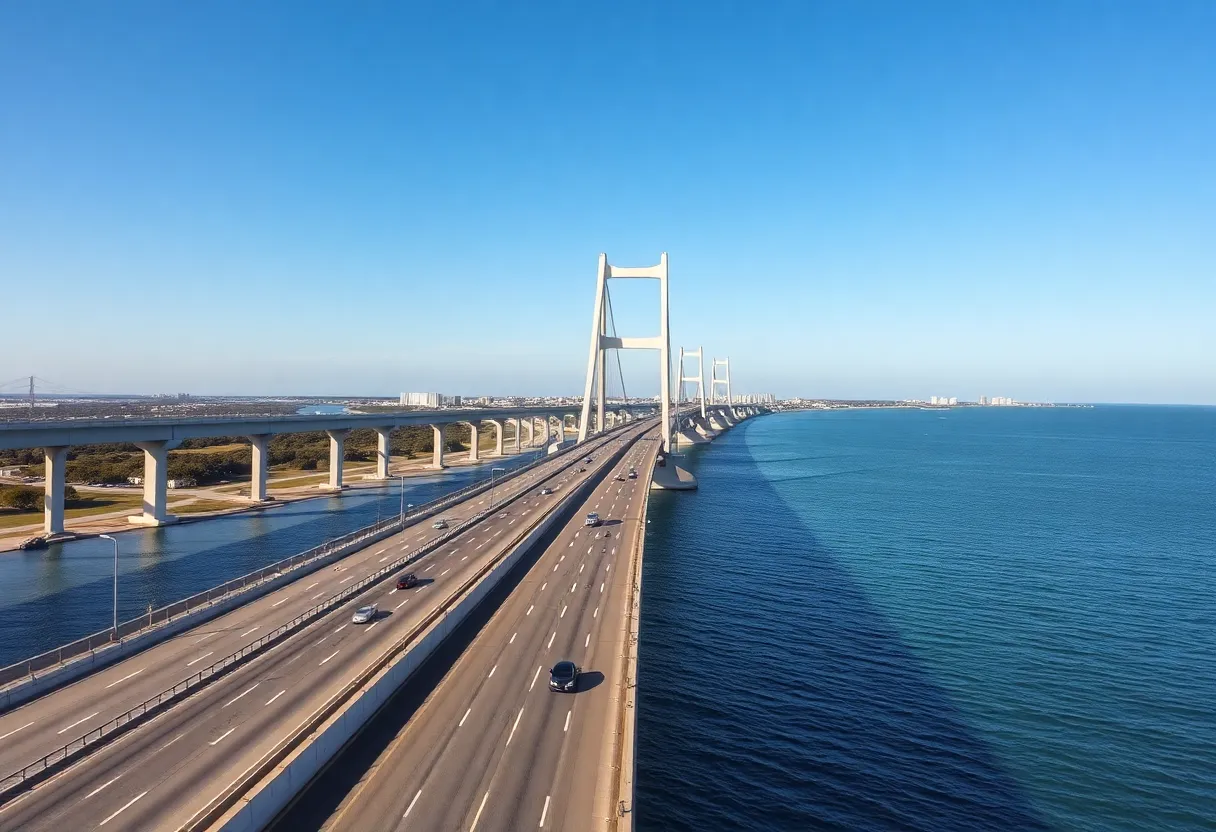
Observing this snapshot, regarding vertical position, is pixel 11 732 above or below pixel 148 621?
below

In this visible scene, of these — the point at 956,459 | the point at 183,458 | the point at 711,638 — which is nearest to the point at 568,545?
the point at 711,638

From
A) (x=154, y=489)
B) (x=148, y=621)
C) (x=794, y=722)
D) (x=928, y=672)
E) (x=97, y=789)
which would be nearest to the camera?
(x=97, y=789)

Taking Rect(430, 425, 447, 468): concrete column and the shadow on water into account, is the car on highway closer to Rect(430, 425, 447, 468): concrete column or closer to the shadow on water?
the shadow on water

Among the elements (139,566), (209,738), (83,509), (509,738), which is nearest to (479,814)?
(509,738)

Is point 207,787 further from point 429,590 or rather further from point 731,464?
point 731,464

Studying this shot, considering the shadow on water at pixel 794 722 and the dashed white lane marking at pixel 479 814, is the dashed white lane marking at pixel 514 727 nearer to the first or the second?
the dashed white lane marking at pixel 479 814

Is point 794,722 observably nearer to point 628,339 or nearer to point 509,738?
point 509,738

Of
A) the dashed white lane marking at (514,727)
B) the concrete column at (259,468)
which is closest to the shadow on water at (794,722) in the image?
the dashed white lane marking at (514,727)
